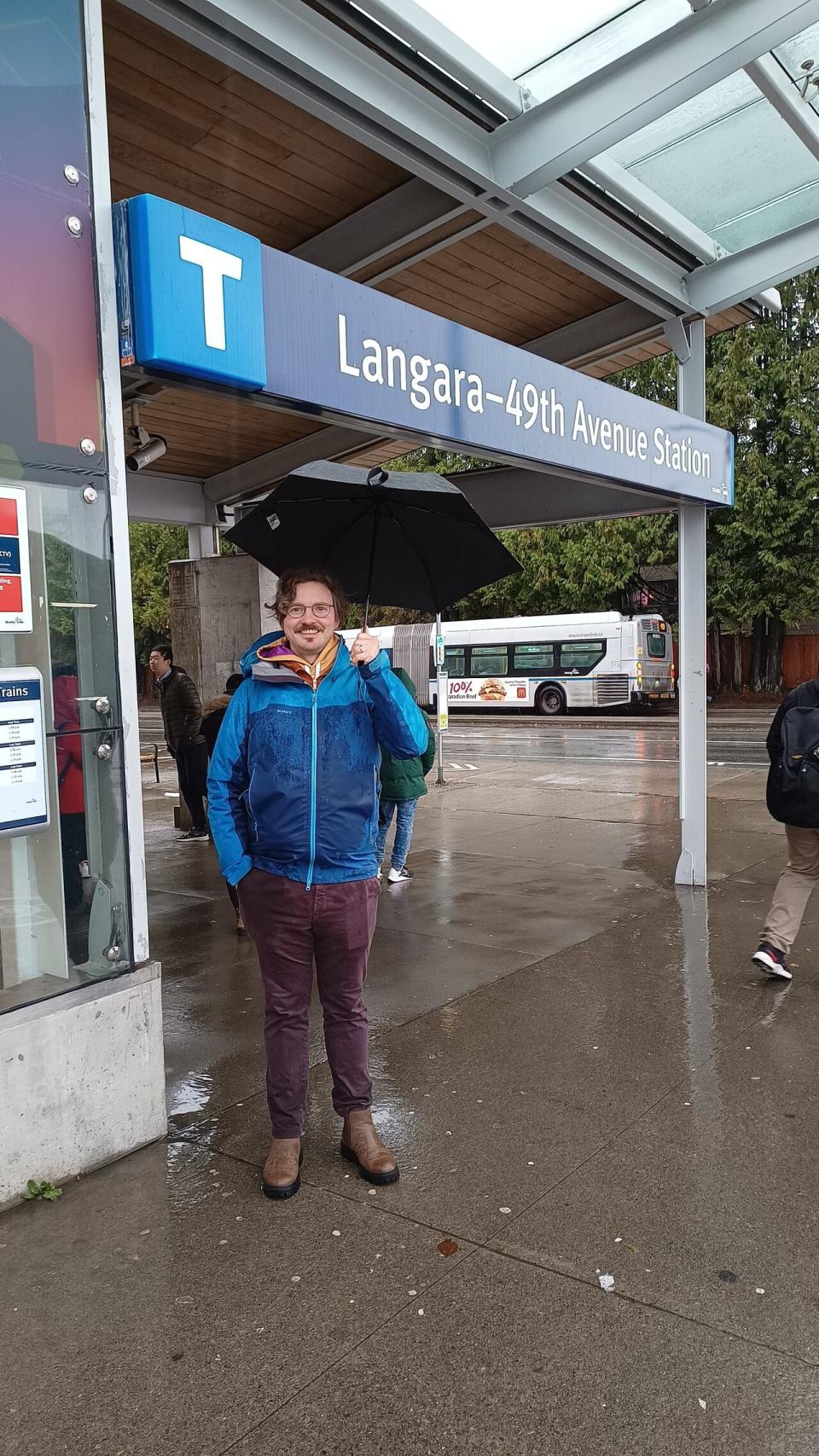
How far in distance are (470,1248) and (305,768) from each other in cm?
143

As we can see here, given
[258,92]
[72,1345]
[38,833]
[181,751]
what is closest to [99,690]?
[38,833]

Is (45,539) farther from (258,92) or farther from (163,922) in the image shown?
(163,922)

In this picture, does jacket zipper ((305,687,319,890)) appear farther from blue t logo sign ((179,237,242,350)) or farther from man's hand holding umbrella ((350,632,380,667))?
blue t logo sign ((179,237,242,350))

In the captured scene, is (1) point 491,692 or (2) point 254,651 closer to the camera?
(2) point 254,651

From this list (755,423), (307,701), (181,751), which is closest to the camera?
(307,701)

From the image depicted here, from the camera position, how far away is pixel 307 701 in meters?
3.19

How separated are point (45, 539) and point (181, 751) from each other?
261 inches

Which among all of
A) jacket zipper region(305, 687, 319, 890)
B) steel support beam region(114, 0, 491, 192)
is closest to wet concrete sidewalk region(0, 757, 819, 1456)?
jacket zipper region(305, 687, 319, 890)

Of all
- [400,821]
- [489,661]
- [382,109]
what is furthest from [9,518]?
[489,661]

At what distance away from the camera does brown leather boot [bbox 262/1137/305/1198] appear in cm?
319

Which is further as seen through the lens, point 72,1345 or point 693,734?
point 693,734

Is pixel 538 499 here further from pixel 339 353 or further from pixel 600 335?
pixel 339 353

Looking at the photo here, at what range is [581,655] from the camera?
29.2 meters

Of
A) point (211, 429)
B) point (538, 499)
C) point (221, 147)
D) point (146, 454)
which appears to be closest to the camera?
point (221, 147)
